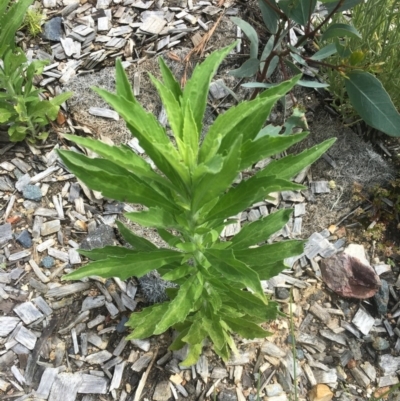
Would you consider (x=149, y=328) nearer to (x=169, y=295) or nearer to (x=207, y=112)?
(x=169, y=295)

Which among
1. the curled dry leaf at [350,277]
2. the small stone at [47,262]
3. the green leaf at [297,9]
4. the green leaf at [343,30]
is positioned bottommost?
the curled dry leaf at [350,277]

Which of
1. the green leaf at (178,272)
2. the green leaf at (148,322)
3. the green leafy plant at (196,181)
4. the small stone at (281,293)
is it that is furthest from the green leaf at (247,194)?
the small stone at (281,293)

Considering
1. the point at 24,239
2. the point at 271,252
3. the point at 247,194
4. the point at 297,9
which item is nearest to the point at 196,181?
the point at 247,194

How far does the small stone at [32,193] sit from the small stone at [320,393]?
5.18 ft

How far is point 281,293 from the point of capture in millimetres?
2475

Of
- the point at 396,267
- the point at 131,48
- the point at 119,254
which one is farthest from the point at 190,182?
the point at 131,48

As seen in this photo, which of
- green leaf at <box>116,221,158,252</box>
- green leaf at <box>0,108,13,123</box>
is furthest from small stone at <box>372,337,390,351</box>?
green leaf at <box>0,108,13,123</box>

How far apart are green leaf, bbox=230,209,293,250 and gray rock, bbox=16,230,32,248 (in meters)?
1.16

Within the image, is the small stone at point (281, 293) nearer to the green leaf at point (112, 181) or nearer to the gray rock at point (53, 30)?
the green leaf at point (112, 181)

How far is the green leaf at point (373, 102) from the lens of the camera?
227cm

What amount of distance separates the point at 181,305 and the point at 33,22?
2067 mm

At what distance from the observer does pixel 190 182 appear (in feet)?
Answer: 5.15

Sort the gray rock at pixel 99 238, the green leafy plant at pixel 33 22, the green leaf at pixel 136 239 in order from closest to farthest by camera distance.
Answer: the green leaf at pixel 136 239 → the gray rock at pixel 99 238 → the green leafy plant at pixel 33 22

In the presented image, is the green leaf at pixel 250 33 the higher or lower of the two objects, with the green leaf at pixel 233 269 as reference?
higher
